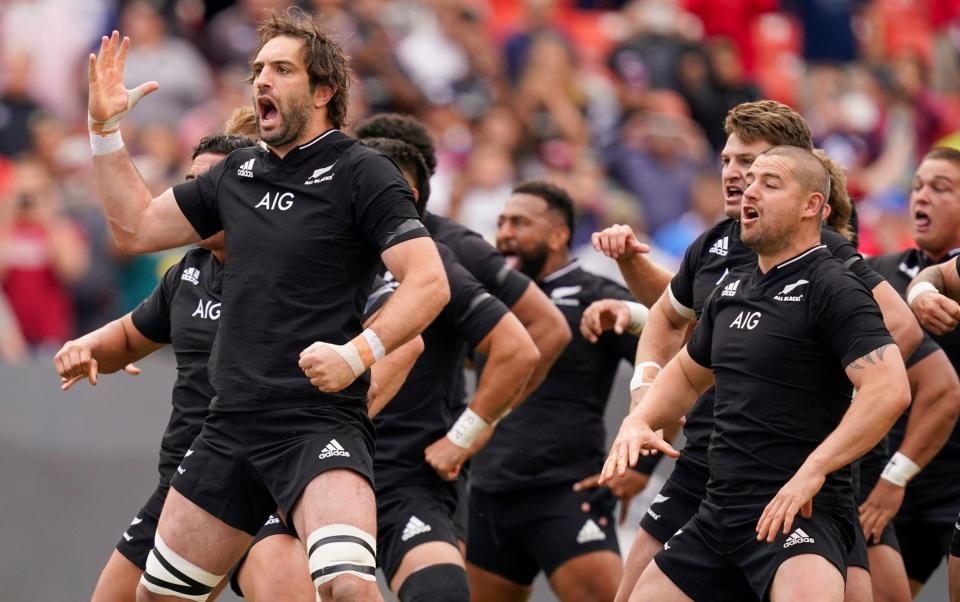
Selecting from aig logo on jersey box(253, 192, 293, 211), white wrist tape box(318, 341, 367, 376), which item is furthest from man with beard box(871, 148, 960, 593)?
aig logo on jersey box(253, 192, 293, 211)

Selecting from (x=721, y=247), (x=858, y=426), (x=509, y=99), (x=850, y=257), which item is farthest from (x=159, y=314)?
(x=509, y=99)

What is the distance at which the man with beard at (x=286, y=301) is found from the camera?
630cm

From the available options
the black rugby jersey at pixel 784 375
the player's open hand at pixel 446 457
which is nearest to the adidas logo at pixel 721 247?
the black rugby jersey at pixel 784 375

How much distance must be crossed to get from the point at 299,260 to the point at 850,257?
2393 millimetres

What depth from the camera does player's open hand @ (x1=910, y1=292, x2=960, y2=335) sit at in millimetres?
7102

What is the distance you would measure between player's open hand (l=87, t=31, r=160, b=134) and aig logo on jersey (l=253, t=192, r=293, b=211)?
0.67 metres

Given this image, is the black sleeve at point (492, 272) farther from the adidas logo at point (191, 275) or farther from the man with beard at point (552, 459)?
the adidas logo at point (191, 275)

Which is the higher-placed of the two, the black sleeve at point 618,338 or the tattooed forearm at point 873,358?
the tattooed forearm at point 873,358

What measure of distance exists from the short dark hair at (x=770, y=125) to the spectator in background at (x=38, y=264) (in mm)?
6823

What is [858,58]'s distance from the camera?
19.4 meters

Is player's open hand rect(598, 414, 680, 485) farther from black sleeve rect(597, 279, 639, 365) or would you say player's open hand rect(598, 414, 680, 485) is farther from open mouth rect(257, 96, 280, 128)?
black sleeve rect(597, 279, 639, 365)

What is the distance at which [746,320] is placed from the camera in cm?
652

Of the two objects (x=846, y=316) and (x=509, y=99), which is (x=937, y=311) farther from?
(x=509, y=99)

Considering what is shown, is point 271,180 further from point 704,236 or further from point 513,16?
point 513,16
